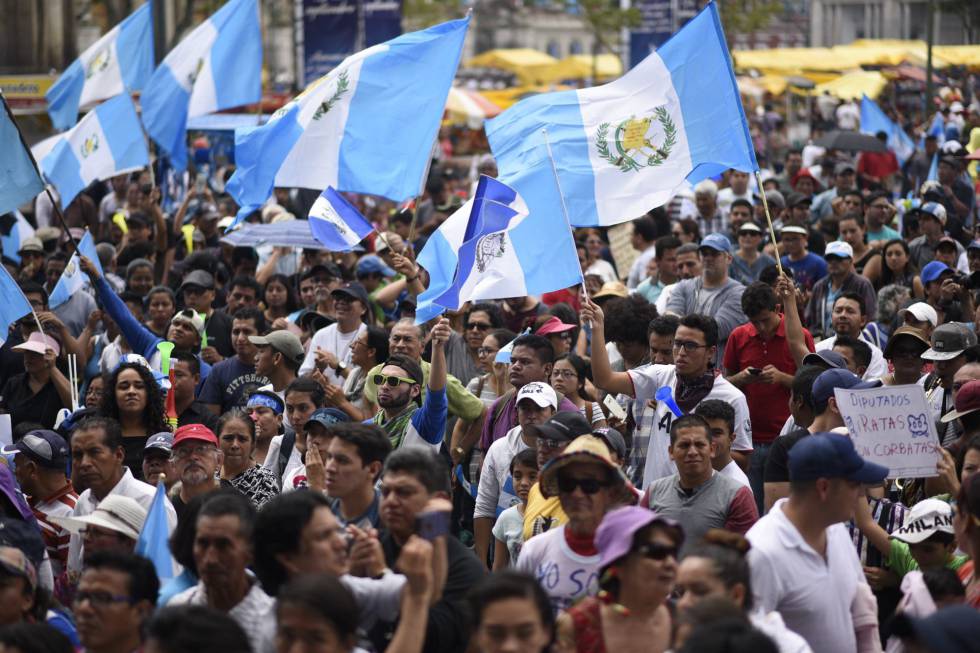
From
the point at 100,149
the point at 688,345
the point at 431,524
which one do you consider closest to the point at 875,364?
the point at 688,345

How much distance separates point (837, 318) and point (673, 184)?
57.7 inches

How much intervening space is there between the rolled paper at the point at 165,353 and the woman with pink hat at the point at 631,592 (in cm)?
536

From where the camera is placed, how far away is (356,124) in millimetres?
10984

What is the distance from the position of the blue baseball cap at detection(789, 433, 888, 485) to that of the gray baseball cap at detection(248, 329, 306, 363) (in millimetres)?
4865

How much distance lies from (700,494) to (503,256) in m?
2.40

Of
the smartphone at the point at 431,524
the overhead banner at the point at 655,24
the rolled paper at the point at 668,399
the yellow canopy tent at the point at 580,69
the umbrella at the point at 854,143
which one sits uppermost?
the smartphone at the point at 431,524

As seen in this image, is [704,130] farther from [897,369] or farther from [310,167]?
[310,167]

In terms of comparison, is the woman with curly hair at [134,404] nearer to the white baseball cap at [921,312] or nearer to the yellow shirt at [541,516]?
the yellow shirt at [541,516]

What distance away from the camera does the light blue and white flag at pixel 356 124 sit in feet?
35.7

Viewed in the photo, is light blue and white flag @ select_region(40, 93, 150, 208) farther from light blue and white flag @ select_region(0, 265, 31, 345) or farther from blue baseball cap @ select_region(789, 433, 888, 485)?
blue baseball cap @ select_region(789, 433, 888, 485)

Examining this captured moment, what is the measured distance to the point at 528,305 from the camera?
10922 millimetres

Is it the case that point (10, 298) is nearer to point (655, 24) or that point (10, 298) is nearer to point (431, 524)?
point (431, 524)

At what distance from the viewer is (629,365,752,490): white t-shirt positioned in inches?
297

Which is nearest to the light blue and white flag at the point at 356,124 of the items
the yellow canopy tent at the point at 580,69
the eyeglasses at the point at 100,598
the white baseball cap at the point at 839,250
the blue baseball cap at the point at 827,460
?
the white baseball cap at the point at 839,250
